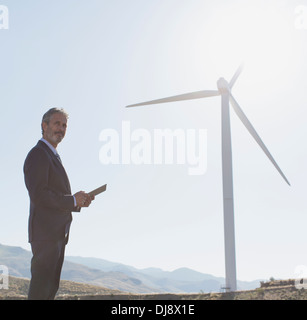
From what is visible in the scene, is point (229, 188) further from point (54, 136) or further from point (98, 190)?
point (98, 190)

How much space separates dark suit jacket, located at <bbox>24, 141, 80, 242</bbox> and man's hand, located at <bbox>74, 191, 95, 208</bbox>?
11cm

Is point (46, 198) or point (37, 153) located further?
point (37, 153)

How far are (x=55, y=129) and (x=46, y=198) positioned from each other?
4.35 feet

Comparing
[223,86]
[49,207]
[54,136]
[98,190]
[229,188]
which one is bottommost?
[49,207]

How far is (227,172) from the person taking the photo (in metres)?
43.9

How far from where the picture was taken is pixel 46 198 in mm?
7609

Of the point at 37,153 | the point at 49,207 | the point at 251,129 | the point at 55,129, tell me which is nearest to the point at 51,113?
the point at 55,129

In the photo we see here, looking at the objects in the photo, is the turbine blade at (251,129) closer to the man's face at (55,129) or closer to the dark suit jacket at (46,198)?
the man's face at (55,129)

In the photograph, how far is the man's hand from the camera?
25.4ft
